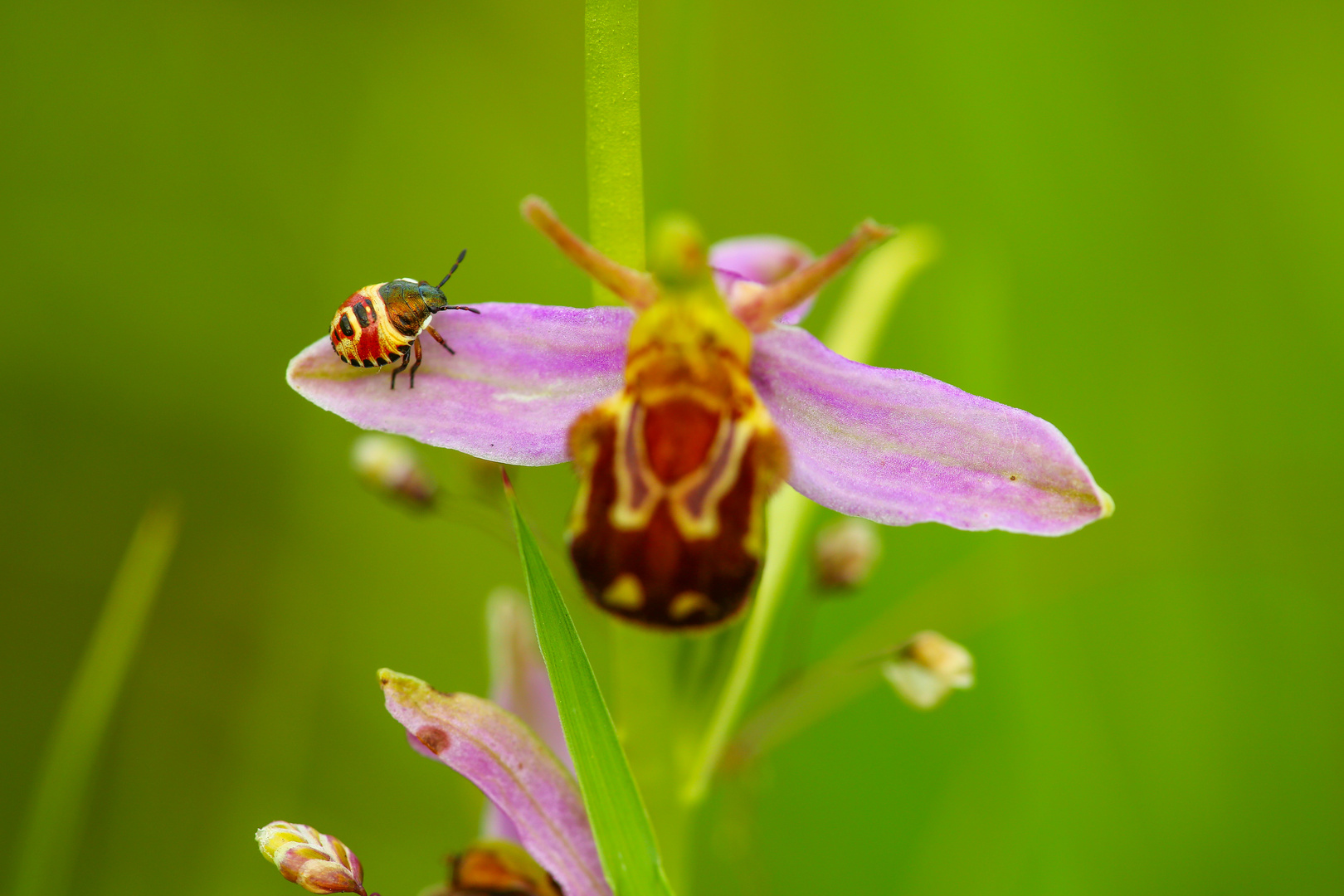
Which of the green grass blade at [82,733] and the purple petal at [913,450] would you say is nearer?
the purple petal at [913,450]

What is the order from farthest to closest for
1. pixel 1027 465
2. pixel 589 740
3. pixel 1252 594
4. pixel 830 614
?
pixel 830 614
pixel 1252 594
pixel 1027 465
pixel 589 740

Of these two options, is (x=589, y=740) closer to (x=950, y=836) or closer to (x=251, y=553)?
(x=950, y=836)

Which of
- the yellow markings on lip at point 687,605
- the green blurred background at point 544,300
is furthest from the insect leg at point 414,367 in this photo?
the green blurred background at point 544,300

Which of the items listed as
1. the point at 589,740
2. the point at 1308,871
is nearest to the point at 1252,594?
the point at 1308,871

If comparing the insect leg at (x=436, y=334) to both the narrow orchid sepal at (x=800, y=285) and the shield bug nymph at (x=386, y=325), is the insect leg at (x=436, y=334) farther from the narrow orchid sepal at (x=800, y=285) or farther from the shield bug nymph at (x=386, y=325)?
the narrow orchid sepal at (x=800, y=285)

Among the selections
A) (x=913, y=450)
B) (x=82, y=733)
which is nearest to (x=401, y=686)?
(x=82, y=733)

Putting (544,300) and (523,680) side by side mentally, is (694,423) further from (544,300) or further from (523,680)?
(544,300)

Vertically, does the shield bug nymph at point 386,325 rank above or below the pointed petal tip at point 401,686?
above
